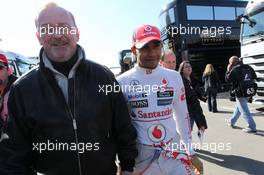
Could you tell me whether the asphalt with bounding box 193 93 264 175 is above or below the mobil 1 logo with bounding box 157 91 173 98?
below

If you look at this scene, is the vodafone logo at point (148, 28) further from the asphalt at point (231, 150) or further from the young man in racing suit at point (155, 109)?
the asphalt at point (231, 150)

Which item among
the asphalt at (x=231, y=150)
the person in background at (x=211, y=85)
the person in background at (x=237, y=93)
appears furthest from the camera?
the person in background at (x=211, y=85)

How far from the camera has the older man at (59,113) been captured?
1974mm

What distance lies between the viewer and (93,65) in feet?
7.27

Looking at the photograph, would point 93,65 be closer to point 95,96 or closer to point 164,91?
point 95,96

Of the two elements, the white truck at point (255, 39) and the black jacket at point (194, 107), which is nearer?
the black jacket at point (194, 107)

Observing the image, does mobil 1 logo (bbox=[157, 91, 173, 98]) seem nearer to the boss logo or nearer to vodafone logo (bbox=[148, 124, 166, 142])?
the boss logo

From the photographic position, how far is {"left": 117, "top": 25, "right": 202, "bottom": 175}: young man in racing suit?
245cm

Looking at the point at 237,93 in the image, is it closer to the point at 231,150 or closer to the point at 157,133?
the point at 231,150

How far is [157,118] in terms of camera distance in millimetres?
2525

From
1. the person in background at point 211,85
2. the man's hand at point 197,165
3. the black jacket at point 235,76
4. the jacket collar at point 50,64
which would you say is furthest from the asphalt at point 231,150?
the jacket collar at point 50,64

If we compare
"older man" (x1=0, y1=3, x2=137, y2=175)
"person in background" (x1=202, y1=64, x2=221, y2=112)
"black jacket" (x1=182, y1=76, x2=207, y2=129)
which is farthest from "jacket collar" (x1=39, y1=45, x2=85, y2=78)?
"person in background" (x1=202, y1=64, x2=221, y2=112)

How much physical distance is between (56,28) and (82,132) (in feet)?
2.14

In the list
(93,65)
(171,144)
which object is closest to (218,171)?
(171,144)
